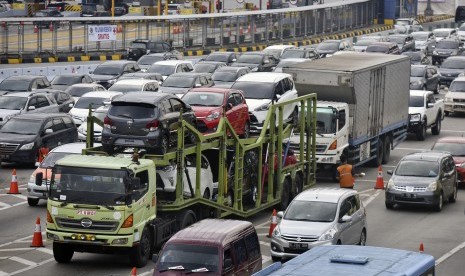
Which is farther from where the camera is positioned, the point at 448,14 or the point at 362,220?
the point at 448,14

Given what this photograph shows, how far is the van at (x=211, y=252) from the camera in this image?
835 inches

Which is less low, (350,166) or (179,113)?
(179,113)

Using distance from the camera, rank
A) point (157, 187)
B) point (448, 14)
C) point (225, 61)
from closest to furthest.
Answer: point (157, 187) → point (225, 61) → point (448, 14)

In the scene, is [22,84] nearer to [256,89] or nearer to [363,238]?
[256,89]

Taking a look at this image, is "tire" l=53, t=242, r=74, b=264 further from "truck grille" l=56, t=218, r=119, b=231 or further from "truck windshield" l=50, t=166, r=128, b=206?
"truck windshield" l=50, t=166, r=128, b=206

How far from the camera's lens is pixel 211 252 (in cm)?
2139

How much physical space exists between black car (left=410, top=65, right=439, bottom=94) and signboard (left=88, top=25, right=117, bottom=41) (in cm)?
1691

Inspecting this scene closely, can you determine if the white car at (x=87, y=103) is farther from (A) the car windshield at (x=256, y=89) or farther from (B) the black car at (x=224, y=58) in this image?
(B) the black car at (x=224, y=58)

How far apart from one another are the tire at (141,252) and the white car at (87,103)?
1802 centimetres

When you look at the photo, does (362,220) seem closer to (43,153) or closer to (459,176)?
(459,176)

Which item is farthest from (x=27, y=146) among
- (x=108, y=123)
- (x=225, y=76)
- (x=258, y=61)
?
(x=258, y=61)

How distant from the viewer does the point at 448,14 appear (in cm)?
12225

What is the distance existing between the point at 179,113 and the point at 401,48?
4643 centimetres

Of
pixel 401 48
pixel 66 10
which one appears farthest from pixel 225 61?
pixel 66 10
